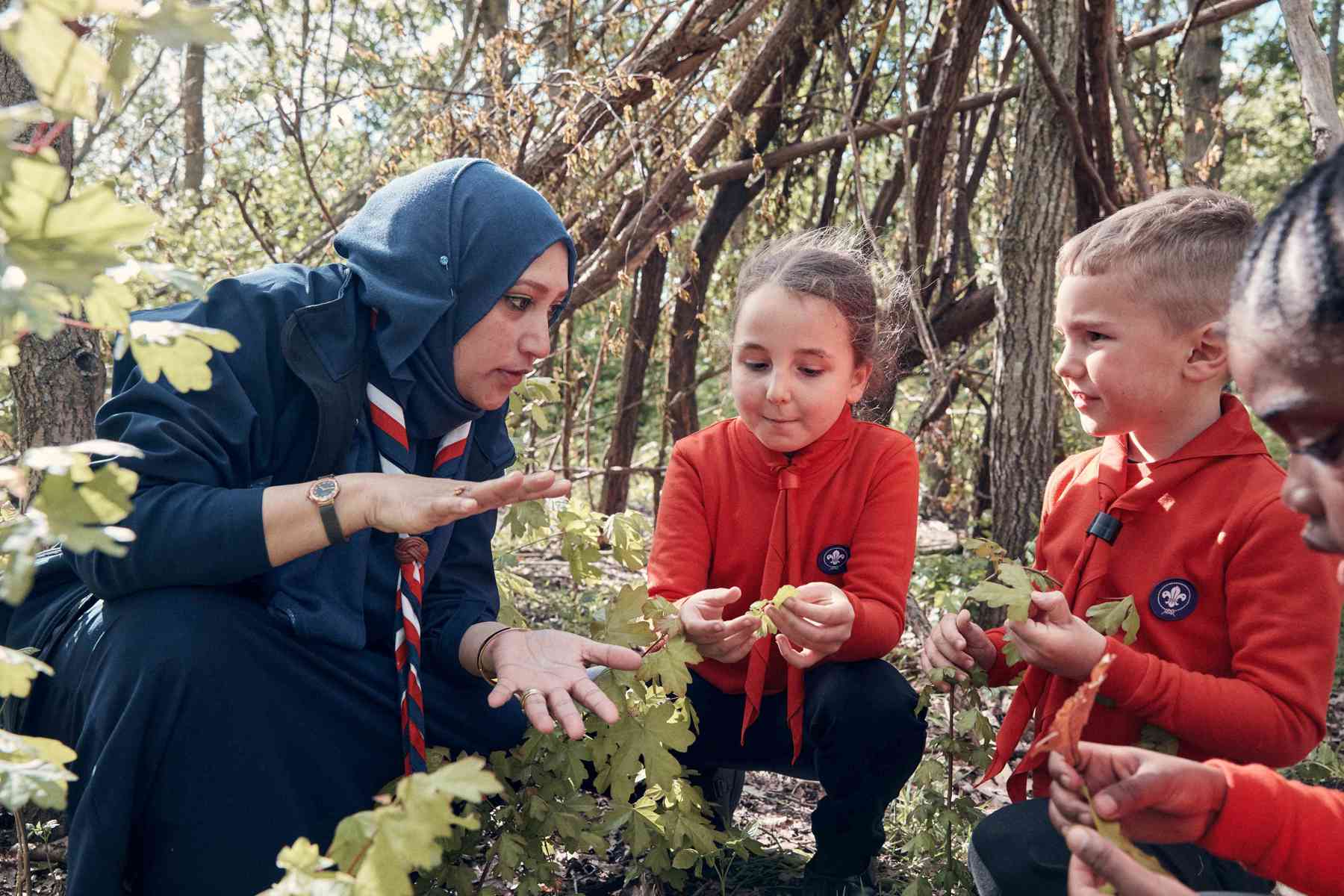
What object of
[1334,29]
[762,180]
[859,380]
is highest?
[1334,29]

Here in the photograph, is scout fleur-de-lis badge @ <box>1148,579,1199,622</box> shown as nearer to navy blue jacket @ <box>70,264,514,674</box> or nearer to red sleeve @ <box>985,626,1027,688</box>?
red sleeve @ <box>985,626,1027,688</box>

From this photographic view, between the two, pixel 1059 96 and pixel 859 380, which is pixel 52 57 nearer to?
pixel 859 380

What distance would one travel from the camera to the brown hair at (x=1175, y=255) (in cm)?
200

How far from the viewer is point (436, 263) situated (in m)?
2.14

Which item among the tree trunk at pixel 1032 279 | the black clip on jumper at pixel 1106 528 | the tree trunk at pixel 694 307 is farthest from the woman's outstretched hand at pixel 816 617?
the tree trunk at pixel 694 307

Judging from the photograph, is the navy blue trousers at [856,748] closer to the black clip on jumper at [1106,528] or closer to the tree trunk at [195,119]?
the black clip on jumper at [1106,528]

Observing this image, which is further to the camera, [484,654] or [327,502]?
[484,654]

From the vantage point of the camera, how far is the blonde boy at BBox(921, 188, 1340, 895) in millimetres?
1796

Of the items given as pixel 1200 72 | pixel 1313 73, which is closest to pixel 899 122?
pixel 1313 73

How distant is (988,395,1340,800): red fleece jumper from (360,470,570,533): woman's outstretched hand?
964mm

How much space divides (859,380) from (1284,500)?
1.37 m

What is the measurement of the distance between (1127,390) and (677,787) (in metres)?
1.08

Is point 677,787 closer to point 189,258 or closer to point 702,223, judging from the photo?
point 702,223

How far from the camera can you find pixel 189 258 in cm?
635
